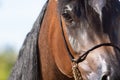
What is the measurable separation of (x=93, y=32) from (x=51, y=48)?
1.87 feet

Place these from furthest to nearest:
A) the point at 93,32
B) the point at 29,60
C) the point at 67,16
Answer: the point at 29,60 → the point at 67,16 → the point at 93,32

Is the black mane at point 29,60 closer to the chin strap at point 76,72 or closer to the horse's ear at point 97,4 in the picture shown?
the chin strap at point 76,72

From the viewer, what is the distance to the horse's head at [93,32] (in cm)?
488

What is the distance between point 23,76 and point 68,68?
1.47ft

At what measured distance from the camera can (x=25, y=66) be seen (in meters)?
5.47

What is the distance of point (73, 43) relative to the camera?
514 centimetres

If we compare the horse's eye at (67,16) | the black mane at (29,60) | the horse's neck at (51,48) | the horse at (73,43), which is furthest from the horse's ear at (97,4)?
the black mane at (29,60)

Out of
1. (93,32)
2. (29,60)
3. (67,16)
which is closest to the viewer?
(93,32)

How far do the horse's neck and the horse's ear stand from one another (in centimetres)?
44

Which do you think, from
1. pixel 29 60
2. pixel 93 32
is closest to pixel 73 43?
pixel 93 32

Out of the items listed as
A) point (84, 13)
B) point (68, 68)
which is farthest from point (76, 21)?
point (68, 68)

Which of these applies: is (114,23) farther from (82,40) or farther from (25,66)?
(25,66)

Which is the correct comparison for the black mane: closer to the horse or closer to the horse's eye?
the horse

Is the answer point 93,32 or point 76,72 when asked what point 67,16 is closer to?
point 93,32
